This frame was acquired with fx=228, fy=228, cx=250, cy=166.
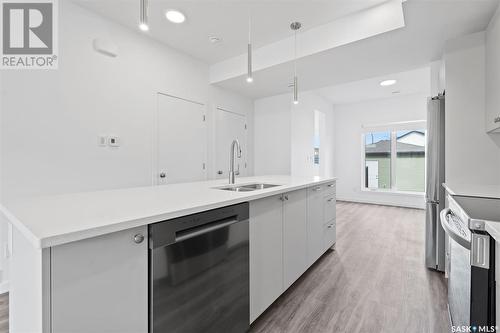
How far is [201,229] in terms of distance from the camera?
3.73ft

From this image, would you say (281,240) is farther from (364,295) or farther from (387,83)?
(387,83)

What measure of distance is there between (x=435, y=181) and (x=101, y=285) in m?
2.86

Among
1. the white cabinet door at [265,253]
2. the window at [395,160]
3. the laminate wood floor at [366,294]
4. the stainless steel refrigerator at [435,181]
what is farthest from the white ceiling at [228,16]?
the window at [395,160]

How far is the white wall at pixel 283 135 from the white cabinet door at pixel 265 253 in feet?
8.60

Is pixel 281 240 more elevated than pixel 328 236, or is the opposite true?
pixel 281 240

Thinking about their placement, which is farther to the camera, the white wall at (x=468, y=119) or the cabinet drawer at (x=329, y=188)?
the cabinet drawer at (x=329, y=188)

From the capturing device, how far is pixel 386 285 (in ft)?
6.73

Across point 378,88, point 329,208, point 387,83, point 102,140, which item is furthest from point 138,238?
point 378,88

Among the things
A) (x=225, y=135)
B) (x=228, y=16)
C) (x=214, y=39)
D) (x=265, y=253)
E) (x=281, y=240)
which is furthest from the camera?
(x=225, y=135)

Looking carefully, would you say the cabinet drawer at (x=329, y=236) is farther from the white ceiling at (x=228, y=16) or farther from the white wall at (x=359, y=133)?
the white wall at (x=359, y=133)

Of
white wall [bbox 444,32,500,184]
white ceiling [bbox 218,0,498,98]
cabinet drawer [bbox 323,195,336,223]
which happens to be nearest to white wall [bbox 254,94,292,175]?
white ceiling [bbox 218,0,498,98]

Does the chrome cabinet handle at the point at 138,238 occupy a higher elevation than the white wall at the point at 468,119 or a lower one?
lower

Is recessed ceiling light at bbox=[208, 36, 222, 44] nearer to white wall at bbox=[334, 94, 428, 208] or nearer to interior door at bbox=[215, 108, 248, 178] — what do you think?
interior door at bbox=[215, 108, 248, 178]

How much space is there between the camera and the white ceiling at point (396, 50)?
5.97 ft
